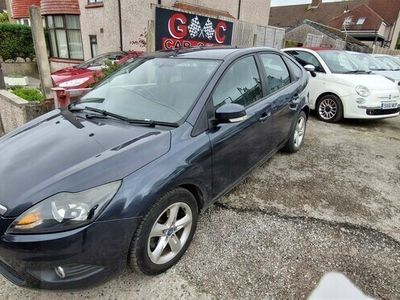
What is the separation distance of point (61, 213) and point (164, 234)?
29.3 inches

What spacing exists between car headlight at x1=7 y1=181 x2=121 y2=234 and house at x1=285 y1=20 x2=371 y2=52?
21.6 meters

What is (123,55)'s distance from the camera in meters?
9.24

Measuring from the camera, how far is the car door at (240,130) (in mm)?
2545

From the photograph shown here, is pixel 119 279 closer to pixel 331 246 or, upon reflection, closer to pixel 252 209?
pixel 252 209

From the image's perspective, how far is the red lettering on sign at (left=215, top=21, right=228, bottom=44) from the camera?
7.07 metres

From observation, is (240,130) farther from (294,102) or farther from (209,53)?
(294,102)

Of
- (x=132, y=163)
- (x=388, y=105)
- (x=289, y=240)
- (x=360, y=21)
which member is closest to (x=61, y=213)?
(x=132, y=163)

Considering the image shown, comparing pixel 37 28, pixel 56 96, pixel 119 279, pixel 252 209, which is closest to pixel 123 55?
pixel 37 28

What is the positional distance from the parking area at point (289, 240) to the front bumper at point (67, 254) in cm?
38

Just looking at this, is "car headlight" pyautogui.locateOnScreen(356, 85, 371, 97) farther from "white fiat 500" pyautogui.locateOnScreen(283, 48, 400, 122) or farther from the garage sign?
the garage sign

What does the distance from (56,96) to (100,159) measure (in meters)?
2.91

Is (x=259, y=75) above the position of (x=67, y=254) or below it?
above

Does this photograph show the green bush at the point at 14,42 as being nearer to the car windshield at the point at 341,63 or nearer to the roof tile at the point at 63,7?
the roof tile at the point at 63,7

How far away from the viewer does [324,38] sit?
24.7 m
